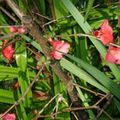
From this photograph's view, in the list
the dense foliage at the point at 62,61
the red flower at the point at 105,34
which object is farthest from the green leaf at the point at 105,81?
the red flower at the point at 105,34

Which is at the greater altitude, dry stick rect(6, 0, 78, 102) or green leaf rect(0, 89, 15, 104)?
dry stick rect(6, 0, 78, 102)

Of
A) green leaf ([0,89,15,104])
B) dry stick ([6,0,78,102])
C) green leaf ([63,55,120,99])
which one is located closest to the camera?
dry stick ([6,0,78,102])

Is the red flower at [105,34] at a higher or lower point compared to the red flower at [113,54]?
higher

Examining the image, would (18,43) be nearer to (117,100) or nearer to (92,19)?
(92,19)

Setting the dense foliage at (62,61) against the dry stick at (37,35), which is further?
the dense foliage at (62,61)

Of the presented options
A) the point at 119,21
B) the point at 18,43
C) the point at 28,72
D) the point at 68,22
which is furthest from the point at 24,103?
the point at 119,21

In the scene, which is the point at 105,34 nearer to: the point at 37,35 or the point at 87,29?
the point at 87,29

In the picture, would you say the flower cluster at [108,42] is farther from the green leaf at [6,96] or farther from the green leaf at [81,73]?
the green leaf at [6,96]

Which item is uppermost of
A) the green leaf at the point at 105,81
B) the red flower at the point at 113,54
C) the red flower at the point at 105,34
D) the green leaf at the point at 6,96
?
the red flower at the point at 105,34

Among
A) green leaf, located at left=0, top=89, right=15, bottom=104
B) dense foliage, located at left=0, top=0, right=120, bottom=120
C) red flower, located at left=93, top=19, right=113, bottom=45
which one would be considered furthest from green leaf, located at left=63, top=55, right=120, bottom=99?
green leaf, located at left=0, top=89, right=15, bottom=104

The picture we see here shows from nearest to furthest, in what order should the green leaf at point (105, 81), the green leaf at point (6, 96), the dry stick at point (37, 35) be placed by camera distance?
the dry stick at point (37, 35)
the green leaf at point (105, 81)
the green leaf at point (6, 96)

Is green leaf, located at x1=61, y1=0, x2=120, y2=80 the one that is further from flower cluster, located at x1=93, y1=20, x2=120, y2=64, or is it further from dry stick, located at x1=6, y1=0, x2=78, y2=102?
dry stick, located at x1=6, y1=0, x2=78, y2=102

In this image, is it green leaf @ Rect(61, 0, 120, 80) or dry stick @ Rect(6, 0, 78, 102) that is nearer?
dry stick @ Rect(6, 0, 78, 102)
